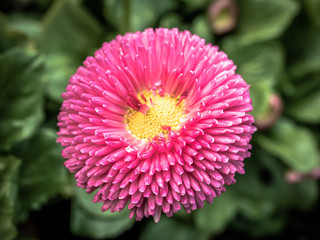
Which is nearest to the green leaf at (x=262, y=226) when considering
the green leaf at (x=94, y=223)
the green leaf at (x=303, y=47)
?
the green leaf at (x=94, y=223)

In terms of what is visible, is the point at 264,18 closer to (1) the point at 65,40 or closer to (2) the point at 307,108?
(2) the point at 307,108

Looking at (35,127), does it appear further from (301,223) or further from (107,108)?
(301,223)

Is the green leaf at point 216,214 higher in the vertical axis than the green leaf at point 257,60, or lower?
lower

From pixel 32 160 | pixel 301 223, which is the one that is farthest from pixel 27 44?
pixel 301 223

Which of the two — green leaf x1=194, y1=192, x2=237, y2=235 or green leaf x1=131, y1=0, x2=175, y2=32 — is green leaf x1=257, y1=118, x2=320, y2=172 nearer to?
green leaf x1=194, y1=192, x2=237, y2=235

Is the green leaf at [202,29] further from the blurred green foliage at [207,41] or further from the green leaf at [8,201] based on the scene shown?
the green leaf at [8,201]

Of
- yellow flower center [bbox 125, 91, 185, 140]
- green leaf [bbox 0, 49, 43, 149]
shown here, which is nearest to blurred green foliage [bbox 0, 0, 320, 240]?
green leaf [bbox 0, 49, 43, 149]
